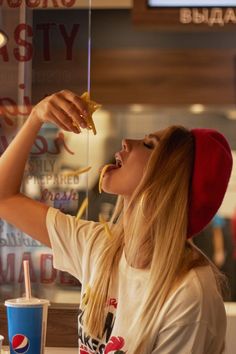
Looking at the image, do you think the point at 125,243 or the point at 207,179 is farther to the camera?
the point at 125,243

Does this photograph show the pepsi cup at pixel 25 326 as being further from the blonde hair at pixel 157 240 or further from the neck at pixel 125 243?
the neck at pixel 125 243

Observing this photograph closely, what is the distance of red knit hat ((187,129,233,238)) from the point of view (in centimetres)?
154

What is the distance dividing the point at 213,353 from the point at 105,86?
2206mm

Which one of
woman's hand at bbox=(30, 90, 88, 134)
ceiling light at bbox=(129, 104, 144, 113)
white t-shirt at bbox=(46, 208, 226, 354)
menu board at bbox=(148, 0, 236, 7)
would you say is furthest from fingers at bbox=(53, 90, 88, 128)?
ceiling light at bbox=(129, 104, 144, 113)

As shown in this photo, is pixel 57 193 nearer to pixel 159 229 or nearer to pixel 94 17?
pixel 159 229

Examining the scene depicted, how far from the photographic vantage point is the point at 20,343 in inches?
60.6

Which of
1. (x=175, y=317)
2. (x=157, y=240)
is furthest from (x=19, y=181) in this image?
(x=175, y=317)

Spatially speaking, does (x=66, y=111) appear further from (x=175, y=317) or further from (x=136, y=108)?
(x=136, y=108)

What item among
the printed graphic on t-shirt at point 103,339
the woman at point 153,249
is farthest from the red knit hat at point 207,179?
the printed graphic on t-shirt at point 103,339

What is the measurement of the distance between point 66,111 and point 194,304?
593mm

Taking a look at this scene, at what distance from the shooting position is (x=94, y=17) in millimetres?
3355

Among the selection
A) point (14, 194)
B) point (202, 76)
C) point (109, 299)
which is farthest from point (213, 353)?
point (202, 76)

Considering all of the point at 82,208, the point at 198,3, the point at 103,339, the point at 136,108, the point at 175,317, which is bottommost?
the point at 103,339

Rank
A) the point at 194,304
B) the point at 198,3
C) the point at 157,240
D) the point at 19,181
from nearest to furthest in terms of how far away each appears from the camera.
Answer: the point at 194,304 → the point at 157,240 → the point at 19,181 → the point at 198,3
